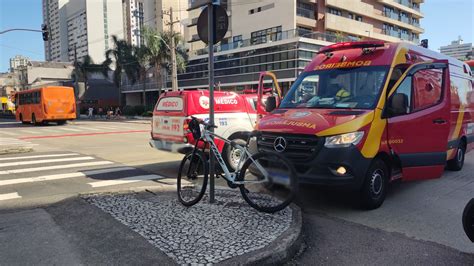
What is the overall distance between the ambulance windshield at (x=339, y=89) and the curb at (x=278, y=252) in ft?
7.97

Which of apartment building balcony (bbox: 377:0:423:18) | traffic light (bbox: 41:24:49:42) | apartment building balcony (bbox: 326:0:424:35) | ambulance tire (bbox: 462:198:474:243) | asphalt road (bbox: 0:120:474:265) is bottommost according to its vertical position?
asphalt road (bbox: 0:120:474:265)

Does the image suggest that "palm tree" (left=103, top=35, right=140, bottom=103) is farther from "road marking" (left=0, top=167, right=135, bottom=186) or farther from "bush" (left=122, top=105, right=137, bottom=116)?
"road marking" (left=0, top=167, right=135, bottom=186)

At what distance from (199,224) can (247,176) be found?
3.21 feet

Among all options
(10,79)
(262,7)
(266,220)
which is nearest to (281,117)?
(266,220)

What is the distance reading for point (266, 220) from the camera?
15.6 ft

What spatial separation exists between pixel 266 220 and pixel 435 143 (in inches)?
145

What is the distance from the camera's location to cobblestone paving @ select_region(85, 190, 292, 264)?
385 cm

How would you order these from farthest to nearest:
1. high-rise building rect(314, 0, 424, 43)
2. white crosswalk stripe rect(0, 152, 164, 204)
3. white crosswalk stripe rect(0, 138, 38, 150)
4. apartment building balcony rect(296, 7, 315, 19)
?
high-rise building rect(314, 0, 424, 43) → apartment building balcony rect(296, 7, 315, 19) → white crosswalk stripe rect(0, 138, 38, 150) → white crosswalk stripe rect(0, 152, 164, 204)

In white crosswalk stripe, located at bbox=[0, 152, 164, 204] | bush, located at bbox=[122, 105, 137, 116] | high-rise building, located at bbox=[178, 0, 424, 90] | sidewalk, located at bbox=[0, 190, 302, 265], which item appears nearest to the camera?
sidewalk, located at bbox=[0, 190, 302, 265]

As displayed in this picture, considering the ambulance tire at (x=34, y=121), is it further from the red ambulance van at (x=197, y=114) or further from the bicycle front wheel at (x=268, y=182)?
the bicycle front wheel at (x=268, y=182)

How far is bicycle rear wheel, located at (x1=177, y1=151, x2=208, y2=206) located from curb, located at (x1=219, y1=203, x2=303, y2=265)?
1572 mm

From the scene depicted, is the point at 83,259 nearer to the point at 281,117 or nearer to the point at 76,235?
the point at 76,235

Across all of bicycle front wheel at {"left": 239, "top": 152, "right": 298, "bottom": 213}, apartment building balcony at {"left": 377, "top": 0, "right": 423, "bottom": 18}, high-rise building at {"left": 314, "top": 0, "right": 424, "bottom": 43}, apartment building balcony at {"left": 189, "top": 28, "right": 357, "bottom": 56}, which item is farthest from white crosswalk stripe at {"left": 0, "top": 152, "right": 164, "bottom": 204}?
apartment building balcony at {"left": 377, "top": 0, "right": 423, "bottom": 18}

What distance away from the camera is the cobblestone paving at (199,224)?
12.6 feet
